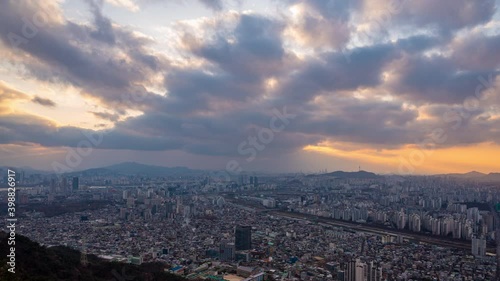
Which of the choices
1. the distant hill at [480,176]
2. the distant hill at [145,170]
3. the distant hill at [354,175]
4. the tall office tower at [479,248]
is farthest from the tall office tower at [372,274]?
the distant hill at [145,170]

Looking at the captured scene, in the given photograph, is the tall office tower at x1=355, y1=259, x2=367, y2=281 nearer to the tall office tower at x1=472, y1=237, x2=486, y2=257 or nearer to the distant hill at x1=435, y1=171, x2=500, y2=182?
the tall office tower at x1=472, y1=237, x2=486, y2=257

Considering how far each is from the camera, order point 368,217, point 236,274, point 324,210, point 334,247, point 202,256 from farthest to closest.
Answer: point 324,210 → point 368,217 → point 334,247 → point 202,256 → point 236,274

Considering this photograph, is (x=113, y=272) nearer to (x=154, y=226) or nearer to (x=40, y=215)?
(x=154, y=226)

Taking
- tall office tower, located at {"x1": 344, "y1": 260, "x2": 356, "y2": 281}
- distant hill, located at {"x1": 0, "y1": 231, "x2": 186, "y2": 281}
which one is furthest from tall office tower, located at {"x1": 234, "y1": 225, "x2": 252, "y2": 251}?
tall office tower, located at {"x1": 344, "y1": 260, "x2": 356, "y2": 281}

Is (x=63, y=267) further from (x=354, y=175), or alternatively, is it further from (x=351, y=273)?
(x=354, y=175)

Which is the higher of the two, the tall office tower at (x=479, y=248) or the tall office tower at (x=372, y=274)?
the tall office tower at (x=372, y=274)

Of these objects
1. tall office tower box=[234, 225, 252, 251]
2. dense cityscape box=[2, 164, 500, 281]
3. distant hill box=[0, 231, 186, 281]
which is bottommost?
dense cityscape box=[2, 164, 500, 281]

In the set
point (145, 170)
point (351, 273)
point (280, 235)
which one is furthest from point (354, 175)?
point (351, 273)

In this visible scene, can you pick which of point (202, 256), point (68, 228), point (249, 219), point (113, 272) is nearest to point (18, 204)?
point (68, 228)

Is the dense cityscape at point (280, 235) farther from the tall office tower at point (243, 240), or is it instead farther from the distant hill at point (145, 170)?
the distant hill at point (145, 170)
